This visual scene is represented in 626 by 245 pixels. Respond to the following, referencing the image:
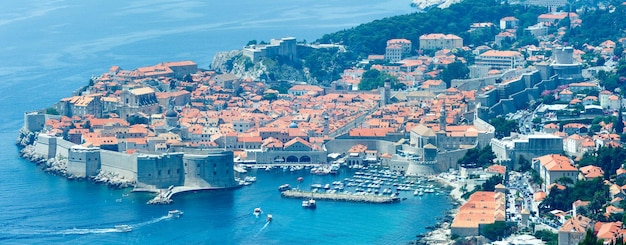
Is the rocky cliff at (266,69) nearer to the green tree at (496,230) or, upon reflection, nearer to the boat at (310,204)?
the boat at (310,204)

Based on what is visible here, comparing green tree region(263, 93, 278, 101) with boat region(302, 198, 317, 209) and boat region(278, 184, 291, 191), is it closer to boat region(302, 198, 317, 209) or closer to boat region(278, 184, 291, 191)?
boat region(278, 184, 291, 191)

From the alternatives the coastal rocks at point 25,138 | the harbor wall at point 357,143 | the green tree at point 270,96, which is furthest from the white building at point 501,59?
the coastal rocks at point 25,138

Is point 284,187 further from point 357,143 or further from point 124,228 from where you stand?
point 124,228

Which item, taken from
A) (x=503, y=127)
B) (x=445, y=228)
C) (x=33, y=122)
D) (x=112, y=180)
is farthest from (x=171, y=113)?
(x=445, y=228)

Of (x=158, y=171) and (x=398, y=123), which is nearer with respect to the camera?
(x=158, y=171)

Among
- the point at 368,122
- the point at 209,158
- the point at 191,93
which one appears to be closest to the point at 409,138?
the point at 368,122

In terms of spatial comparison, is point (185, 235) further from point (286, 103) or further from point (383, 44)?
point (383, 44)
